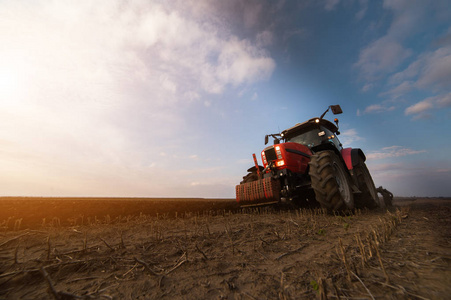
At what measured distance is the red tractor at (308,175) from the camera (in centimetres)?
457

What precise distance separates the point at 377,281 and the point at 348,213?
14.6 ft

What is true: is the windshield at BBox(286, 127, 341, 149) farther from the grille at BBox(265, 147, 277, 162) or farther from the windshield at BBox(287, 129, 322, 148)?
the grille at BBox(265, 147, 277, 162)

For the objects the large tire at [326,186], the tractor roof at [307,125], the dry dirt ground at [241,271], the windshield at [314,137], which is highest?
the tractor roof at [307,125]

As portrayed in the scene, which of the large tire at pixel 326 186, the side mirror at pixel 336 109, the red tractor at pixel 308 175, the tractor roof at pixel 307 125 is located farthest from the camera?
the tractor roof at pixel 307 125

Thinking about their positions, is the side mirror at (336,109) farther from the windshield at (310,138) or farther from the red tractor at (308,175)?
the windshield at (310,138)

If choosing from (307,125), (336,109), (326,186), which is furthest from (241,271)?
(307,125)

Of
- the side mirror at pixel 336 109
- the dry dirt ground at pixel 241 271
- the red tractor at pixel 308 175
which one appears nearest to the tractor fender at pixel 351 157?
the red tractor at pixel 308 175

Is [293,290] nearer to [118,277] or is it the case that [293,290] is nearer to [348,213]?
[118,277]

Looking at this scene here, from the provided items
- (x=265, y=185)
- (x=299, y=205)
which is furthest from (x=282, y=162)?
(x=299, y=205)

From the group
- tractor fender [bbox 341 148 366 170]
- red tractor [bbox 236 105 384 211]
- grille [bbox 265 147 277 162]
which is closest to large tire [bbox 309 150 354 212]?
red tractor [bbox 236 105 384 211]

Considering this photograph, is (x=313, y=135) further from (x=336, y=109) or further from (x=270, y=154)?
(x=270, y=154)

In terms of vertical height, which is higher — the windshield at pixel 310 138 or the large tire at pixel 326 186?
the windshield at pixel 310 138

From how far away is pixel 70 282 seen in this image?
1.53 metres

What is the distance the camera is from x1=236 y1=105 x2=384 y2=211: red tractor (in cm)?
457
